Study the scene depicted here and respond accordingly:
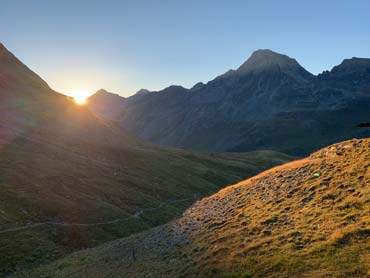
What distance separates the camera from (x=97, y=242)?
5931 cm

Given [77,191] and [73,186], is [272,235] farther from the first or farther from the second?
[73,186]

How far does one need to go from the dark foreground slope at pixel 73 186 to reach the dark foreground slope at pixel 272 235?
43.6 ft

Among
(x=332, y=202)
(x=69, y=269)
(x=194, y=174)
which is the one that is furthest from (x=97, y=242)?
(x=194, y=174)

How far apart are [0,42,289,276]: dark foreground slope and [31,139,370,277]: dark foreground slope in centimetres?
1330

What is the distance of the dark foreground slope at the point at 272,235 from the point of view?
25.4 m

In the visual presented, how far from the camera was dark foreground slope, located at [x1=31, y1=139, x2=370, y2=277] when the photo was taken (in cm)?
2536

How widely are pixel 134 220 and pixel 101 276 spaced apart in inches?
1532

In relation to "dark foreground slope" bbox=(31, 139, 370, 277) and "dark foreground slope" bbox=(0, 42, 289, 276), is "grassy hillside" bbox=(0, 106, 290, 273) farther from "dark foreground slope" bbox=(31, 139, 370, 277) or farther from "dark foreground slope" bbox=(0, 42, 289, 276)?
"dark foreground slope" bbox=(31, 139, 370, 277)

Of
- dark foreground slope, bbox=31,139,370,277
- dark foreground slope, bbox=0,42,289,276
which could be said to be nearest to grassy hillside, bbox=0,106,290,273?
dark foreground slope, bbox=0,42,289,276

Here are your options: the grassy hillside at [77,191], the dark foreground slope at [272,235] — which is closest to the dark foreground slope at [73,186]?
the grassy hillside at [77,191]

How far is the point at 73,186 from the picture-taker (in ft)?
278

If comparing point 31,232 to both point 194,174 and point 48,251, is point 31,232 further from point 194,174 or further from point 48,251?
point 194,174

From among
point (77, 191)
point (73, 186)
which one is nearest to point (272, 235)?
point (77, 191)

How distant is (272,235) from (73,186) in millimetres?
62972
